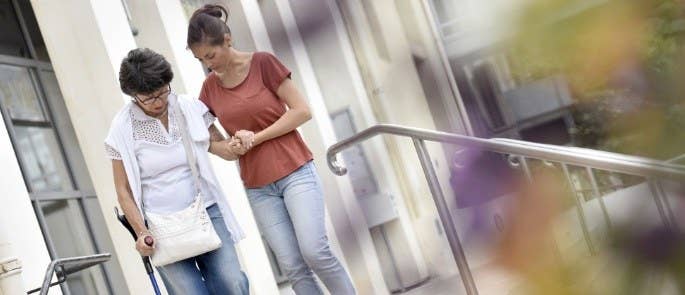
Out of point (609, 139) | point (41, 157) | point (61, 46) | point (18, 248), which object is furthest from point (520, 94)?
point (41, 157)

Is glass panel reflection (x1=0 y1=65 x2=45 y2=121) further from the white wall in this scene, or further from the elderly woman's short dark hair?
the elderly woman's short dark hair

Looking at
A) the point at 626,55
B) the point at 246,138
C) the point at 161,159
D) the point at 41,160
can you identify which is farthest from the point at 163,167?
the point at 626,55

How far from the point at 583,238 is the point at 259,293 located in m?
1.98

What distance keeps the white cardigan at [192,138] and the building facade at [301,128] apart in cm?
8

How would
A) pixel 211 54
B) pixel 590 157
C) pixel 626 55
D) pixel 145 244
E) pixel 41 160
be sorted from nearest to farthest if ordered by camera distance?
pixel 626 55 < pixel 590 157 < pixel 211 54 < pixel 145 244 < pixel 41 160

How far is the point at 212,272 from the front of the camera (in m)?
1.05

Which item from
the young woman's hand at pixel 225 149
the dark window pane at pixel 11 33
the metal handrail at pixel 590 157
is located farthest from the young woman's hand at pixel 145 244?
the dark window pane at pixel 11 33

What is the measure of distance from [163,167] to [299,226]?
0.52 ft

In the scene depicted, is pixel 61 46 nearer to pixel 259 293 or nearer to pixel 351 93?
pixel 259 293

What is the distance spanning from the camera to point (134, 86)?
0.93 m

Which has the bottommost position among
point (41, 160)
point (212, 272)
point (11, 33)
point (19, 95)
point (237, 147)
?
point (212, 272)

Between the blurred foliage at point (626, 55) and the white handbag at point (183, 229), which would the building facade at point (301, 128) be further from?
the white handbag at point (183, 229)

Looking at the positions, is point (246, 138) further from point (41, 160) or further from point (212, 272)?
point (41, 160)

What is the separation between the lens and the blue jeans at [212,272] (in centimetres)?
101
